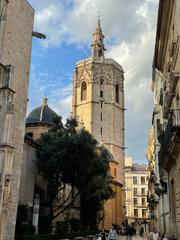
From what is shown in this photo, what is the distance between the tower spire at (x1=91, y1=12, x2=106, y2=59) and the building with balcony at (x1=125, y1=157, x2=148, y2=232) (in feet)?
100

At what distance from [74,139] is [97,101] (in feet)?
144

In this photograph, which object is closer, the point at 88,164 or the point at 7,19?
the point at 7,19

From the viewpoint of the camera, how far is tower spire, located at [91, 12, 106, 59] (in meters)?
77.7

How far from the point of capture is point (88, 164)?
2712 centimetres

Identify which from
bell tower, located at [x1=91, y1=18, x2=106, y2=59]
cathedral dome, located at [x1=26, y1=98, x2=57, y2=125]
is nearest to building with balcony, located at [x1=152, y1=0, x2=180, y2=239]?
cathedral dome, located at [x1=26, y1=98, x2=57, y2=125]

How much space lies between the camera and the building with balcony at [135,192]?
87.2 m

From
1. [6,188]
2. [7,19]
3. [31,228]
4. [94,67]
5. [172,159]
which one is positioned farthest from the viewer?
[94,67]

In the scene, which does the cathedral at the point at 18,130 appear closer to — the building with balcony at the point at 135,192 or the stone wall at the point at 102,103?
the stone wall at the point at 102,103

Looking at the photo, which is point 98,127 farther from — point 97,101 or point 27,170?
point 27,170

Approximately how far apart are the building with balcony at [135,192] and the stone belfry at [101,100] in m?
23.2

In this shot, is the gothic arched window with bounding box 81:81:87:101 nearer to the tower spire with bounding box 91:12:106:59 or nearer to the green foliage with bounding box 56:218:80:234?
the tower spire with bounding box 91:12:106:59

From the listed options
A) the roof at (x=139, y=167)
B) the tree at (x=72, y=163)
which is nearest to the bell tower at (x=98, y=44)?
the roof at (x=139, y=167)

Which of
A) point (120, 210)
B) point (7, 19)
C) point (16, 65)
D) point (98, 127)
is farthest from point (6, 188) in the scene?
point (98, 127)

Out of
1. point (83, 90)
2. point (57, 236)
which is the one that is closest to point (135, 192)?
point (83, 90)
